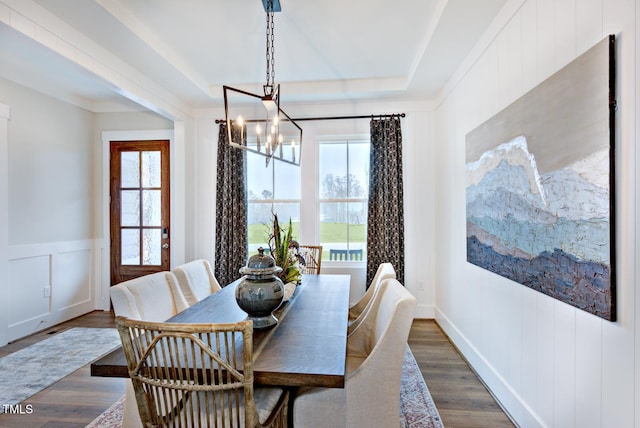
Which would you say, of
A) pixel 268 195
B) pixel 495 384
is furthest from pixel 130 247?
pixel 495 384

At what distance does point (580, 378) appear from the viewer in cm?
150

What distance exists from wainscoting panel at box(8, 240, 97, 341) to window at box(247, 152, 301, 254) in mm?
2210

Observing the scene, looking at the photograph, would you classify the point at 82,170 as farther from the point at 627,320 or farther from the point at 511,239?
the point at 627,320

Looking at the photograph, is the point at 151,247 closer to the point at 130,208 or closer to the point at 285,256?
the point at 130,208

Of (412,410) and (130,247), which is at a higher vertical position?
(130,247)

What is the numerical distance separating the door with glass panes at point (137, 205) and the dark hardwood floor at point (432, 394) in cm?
153

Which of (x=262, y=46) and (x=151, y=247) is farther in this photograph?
(x=151, y=247)

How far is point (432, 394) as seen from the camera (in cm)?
242

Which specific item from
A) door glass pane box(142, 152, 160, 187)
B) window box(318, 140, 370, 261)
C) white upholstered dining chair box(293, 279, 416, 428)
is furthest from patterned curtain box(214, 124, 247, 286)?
white upholstered dining chair box(293, 279, 416, 428)

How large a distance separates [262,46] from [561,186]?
265 centimetres

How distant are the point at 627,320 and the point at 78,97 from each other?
18.2ft

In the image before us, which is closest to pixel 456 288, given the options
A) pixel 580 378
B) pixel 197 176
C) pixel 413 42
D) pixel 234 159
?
pixel 580 378

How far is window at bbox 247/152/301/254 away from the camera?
4406mm

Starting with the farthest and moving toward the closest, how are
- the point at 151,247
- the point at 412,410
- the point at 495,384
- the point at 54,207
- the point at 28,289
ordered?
the point at 151,247 → the point at 54,207 → the point at 28,289 → the point at 495,384 → the point at 412,410
